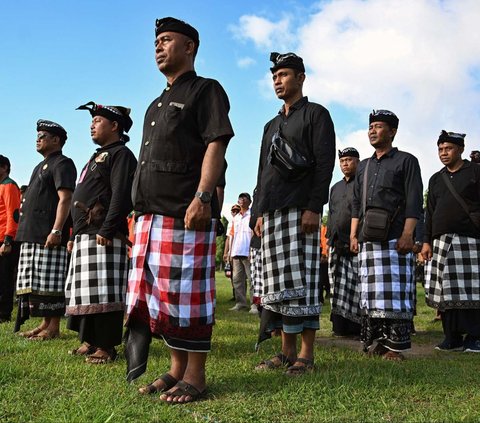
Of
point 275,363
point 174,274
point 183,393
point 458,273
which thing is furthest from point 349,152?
point 183,393

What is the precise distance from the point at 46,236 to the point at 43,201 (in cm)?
42

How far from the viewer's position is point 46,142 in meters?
6.27

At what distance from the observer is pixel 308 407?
9.95 ft

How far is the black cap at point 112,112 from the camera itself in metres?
4.95

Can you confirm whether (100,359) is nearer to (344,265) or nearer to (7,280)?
(344,265)

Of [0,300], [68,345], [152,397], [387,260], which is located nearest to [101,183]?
[68,345]

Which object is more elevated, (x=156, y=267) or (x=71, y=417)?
(x=156, y=267)

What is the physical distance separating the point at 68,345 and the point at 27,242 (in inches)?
59.8

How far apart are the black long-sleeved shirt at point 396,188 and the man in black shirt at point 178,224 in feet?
7.60

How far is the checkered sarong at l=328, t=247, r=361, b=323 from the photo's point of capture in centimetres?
665

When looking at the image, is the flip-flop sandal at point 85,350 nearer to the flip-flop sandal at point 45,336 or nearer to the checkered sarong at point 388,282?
the flip-flop sandal at point 45,336

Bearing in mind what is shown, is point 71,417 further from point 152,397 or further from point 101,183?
point 101,183

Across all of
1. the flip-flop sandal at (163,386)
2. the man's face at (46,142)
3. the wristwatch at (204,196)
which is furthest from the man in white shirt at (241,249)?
the wristwatch at (204,196)

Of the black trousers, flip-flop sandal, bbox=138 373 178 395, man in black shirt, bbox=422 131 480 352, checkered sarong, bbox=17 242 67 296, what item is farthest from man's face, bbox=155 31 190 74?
the black trousers
